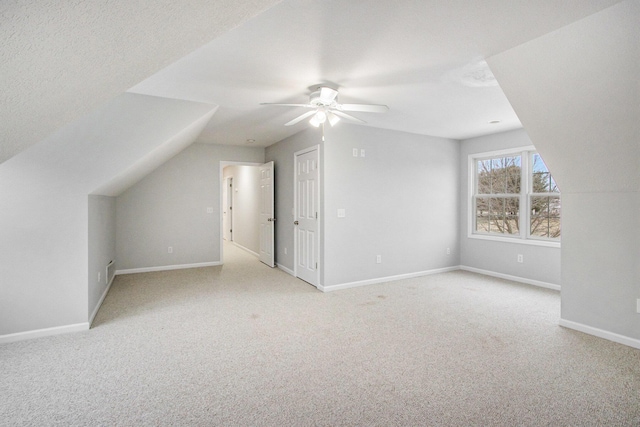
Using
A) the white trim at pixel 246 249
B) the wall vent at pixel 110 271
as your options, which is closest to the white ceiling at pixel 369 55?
the wall vent at pixel 110 271

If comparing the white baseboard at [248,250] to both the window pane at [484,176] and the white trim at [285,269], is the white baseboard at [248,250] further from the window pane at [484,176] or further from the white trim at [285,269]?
the window pane at [484,176]

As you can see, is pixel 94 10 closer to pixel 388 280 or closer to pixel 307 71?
pixel 307 71

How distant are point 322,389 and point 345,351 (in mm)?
572

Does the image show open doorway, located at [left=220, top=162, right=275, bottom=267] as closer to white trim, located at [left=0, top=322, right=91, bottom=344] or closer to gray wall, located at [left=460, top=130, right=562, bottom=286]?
white trim, located at [left=0, top=322, right=91, bottom=344]

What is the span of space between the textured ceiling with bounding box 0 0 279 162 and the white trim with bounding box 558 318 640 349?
3.76m

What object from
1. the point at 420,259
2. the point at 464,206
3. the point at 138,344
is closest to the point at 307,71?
the point at 138,344

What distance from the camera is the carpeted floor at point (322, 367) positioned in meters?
1.87

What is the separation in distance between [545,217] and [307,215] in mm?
3509

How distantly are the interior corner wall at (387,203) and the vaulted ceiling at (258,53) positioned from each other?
2.36 ft

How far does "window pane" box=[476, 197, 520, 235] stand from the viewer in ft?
16.5

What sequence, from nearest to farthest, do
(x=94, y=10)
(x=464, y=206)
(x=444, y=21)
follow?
(x=94, y=10)
(x=444, y=21)
(x=464, y=206)

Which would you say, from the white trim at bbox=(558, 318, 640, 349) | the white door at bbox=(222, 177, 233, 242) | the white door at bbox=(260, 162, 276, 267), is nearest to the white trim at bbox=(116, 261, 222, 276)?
the white door at bbox=(260, 162, 276, 267)

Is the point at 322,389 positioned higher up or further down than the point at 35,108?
further down

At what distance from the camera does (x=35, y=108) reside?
55.2 inches
